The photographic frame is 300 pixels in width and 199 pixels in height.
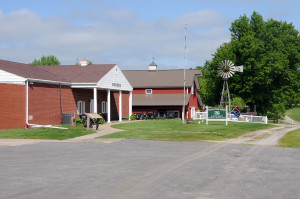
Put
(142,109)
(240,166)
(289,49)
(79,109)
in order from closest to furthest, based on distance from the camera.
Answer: (240,166) → (79,109) → (142,109) → (289,49)

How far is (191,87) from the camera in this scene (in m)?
59.2

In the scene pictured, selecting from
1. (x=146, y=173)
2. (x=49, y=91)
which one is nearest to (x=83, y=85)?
(x=49, y=91)

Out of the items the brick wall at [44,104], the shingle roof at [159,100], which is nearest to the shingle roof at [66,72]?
the brick wall at [44,104]

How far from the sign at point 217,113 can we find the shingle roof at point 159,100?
62.2 ft

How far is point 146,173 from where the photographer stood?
1136 cm

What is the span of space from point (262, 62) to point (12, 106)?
40619 millimetres

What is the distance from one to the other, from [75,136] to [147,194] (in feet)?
54.9

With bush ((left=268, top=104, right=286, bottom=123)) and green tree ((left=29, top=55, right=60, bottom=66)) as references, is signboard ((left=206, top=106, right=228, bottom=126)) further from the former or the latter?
green tree ((left=29, top=55, right=60, bottom=66))

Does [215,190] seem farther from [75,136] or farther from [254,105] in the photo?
[254,105]

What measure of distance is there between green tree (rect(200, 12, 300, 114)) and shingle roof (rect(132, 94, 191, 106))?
940 cm

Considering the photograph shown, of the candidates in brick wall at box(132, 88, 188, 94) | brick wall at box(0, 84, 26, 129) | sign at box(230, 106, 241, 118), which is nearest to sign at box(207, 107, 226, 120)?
sign at box(230, 106, 241, 118)

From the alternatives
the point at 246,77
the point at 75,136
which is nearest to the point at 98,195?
the point at 75,136

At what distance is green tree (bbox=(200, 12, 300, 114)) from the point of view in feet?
196

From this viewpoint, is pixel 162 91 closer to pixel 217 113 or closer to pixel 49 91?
pixel 217 113
